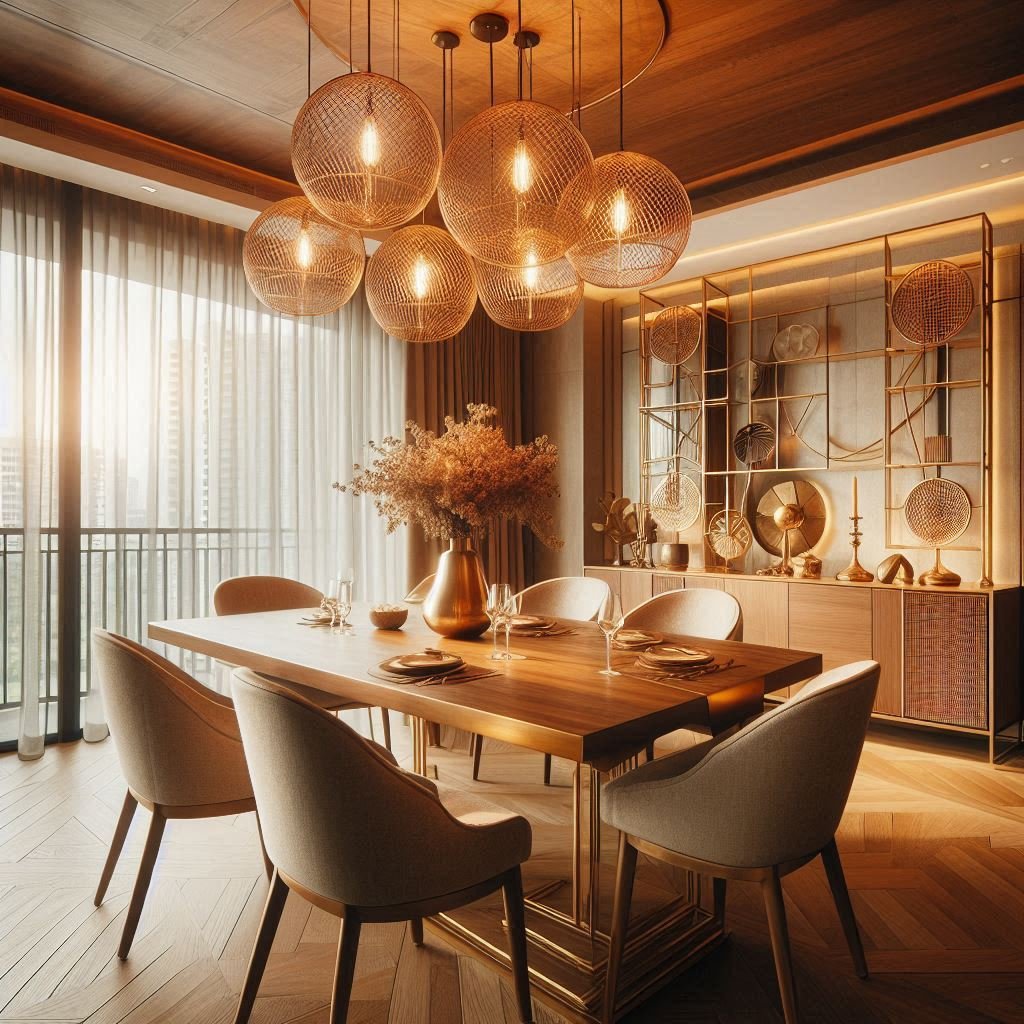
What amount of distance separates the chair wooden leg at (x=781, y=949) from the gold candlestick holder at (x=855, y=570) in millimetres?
2688

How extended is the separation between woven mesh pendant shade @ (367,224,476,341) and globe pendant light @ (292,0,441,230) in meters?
0.52

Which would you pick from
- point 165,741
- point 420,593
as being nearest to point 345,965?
point 165,741

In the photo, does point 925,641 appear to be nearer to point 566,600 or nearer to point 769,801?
point 566,600

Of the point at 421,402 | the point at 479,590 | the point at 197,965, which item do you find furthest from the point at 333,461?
the point at 197,965

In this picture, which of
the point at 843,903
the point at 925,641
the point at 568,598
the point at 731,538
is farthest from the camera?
the point at 731,538

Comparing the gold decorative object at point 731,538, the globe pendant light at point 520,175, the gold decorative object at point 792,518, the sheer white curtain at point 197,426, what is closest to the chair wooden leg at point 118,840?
the sheer white curtain at point 197,426

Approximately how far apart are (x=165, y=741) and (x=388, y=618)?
866 millimetres

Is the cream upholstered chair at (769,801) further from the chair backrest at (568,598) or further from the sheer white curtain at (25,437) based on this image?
the sheer white curtain at (25,437)

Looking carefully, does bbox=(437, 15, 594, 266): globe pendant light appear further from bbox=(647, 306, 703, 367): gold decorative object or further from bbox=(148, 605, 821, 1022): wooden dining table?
bbox=(647, 306, 703, 367): gold decorative object

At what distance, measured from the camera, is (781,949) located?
1.51 meters

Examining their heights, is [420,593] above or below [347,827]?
above

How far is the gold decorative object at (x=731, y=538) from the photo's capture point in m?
4.60

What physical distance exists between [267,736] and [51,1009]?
0.98 metres

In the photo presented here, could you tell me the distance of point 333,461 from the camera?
4586 mm
